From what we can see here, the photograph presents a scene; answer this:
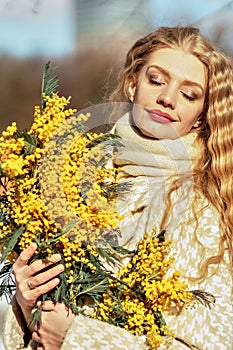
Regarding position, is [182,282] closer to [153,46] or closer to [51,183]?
[51,183]

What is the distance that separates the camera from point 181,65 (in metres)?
1.63

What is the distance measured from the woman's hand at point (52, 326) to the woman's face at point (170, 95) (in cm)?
41

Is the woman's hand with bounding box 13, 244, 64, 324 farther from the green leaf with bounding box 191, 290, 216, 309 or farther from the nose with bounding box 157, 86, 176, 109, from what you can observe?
the nose with bounding box 157, 86, 176, 109

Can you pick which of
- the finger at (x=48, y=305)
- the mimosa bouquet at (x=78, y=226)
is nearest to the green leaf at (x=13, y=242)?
the mimosa bouquet at (x=78, y=226)

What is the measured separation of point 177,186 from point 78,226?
0.29m

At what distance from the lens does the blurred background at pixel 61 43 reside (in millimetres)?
5914

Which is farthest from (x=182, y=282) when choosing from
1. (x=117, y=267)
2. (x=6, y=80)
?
(x=6, y=80)

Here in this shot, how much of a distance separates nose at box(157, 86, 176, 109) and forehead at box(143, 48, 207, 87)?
0.11ft

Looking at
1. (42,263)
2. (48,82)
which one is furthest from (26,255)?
(48,82)

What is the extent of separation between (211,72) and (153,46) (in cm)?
15

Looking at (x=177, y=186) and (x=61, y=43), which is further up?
(x=61, y=43)

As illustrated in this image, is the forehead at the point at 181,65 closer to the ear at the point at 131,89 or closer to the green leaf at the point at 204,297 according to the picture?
the ear at the point at 131,89

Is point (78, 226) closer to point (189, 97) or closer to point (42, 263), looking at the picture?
point (42, 263)

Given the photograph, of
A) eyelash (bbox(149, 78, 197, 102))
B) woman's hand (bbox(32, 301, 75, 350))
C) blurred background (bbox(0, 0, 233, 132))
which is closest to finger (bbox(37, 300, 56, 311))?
woman's hand (bbox(32, 301, 75, 350))
